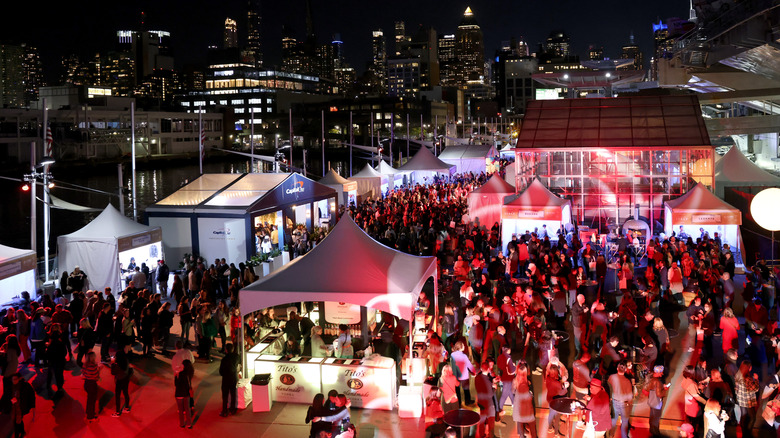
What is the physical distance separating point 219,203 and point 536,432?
15.1m

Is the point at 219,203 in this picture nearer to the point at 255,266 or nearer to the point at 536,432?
the point at 255,266

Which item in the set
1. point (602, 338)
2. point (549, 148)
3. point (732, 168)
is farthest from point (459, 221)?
point (602, 338)

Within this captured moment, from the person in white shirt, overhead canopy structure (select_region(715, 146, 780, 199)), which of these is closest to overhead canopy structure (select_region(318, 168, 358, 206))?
overhead canopy structure (select_region(715, 146, 780, 199))

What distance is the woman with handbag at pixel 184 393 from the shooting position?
8.93 meters

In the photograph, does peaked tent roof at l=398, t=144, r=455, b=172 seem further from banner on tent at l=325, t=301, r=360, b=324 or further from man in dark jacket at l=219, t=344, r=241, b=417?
man in dark jacket at l=219, t=344, r=241, b=417

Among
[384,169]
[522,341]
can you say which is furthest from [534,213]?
[384,169]

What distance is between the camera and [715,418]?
287 inches

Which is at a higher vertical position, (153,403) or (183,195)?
(183,195)

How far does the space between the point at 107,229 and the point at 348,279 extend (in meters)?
9.59

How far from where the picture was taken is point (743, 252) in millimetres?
19812

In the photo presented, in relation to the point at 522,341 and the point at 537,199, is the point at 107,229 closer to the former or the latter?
the point at 522,341

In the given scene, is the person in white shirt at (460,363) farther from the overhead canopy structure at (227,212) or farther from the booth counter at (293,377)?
the overhead canopy structure at (227,212)

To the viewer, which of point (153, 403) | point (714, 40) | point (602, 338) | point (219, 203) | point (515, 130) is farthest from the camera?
point (515, 130)

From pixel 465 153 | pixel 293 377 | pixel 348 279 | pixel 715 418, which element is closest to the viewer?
pixel 715 418
